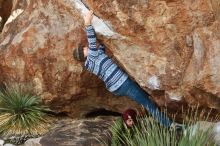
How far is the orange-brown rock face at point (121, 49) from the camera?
739 cm

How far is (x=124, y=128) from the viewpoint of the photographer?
806cm

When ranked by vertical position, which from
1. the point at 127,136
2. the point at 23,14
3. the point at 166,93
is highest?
the point at 23,14

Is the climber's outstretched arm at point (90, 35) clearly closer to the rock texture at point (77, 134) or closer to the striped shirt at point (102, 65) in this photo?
the striped shirt at point (102, 65)

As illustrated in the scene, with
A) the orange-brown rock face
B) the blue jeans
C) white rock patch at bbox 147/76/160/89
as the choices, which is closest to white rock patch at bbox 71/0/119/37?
the orange-brown rock face

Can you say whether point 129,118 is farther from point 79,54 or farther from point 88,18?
point 88,18

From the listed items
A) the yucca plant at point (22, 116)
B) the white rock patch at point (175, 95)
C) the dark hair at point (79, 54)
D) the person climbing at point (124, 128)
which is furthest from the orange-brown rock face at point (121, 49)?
the person climbing at point (124, 128)

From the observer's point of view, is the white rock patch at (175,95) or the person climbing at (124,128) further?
the person climbing at (124,128)

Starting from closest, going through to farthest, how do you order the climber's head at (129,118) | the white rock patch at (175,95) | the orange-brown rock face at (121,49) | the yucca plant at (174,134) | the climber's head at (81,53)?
1. the yucca plant at (174,134)
2. the orange-brown rock face at (121,49)
3. the white rock patch at (175,95)
4. the climber's head at (129,118)
5. the climber's head at (81,53)

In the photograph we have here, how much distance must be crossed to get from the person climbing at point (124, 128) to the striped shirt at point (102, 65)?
515mm

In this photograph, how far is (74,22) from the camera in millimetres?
8969

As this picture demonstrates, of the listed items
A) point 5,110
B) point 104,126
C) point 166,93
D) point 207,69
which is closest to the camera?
point 207,69

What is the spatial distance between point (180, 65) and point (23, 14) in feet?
12.2

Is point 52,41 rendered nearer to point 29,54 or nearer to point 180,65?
point 29,54

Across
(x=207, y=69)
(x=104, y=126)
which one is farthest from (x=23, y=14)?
(x=207, y=69)
